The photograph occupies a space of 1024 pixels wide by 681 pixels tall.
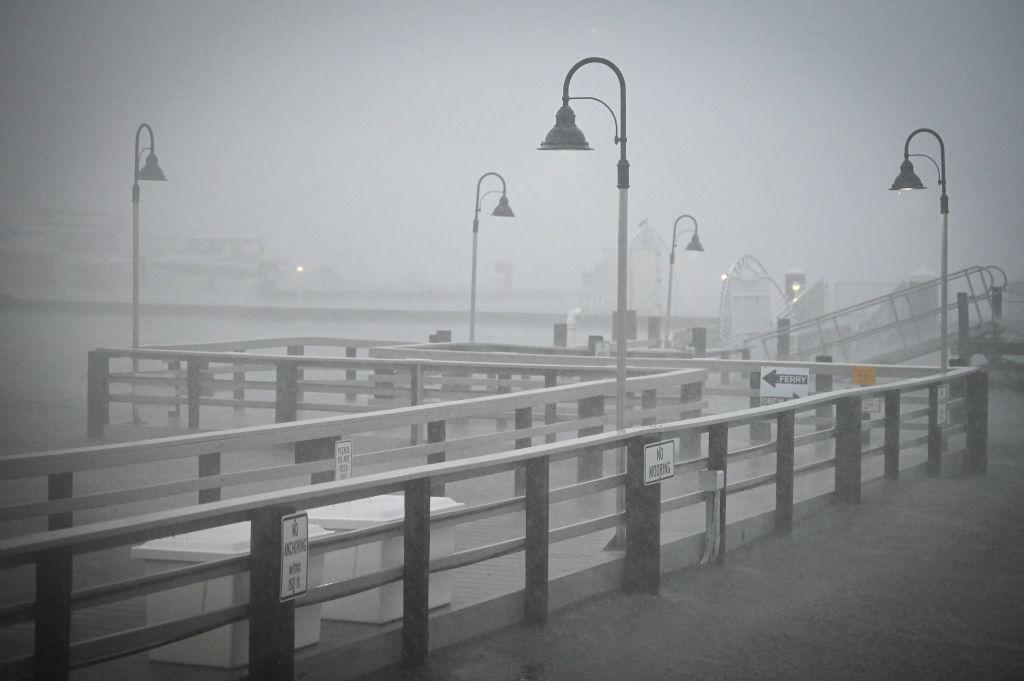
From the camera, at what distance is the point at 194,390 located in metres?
16.4

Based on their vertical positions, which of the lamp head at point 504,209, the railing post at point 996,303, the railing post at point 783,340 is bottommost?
the railing post at point 783,340

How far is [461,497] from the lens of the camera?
11867mm

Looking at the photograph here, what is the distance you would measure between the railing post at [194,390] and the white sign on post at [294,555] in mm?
11443

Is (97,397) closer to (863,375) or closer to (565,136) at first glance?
(565,136)

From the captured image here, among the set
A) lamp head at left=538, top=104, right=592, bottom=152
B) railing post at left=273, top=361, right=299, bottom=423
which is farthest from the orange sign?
railing post at left=273, top=361, right=299, bottom=423

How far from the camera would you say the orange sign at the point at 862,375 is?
15.5 metres

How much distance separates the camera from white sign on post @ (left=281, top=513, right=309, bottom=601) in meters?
5.20

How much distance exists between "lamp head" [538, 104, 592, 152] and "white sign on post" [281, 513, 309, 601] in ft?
16.7

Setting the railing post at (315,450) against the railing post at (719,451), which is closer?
the railing post at (719,451)

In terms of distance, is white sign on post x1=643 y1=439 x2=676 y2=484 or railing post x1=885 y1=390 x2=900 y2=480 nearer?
white sign on post x1=643 y1=439 x2=676 y2=484

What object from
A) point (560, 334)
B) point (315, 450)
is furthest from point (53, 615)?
point (560, 334)

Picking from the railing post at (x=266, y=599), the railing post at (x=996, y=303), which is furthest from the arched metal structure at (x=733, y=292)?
the railing post at (x=266, y=599)

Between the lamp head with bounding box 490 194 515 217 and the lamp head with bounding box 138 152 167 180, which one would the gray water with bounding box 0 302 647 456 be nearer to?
the lamp head with bounding box 138 152 167 180

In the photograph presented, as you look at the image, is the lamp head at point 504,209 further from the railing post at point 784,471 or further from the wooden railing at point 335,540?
the railing post at point 784,471
